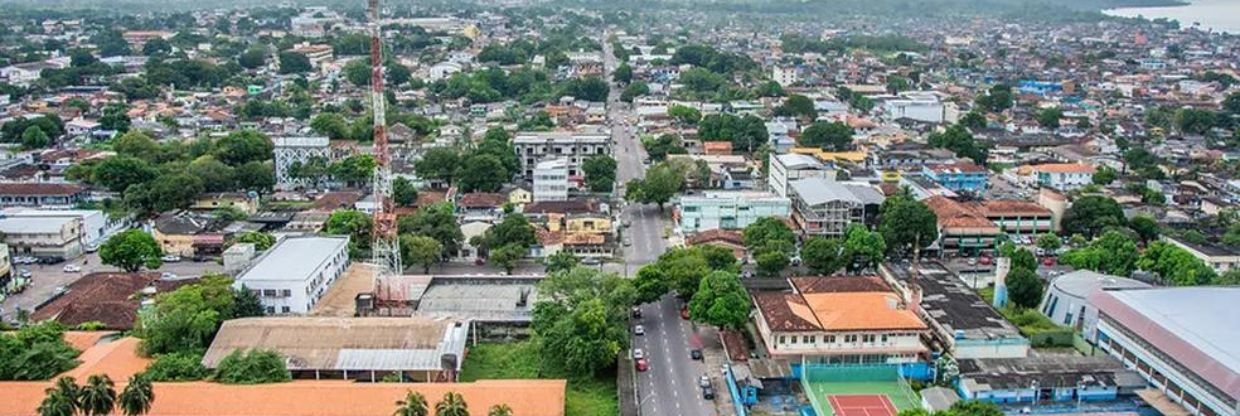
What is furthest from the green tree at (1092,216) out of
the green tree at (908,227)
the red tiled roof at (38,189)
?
the red tiled roof at (38,189)

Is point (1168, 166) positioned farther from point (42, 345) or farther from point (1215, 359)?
point (42, 345)

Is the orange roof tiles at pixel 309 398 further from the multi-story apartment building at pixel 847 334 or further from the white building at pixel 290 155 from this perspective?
the white building at pixel 290 155

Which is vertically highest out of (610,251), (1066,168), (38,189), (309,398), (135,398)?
(135,398)

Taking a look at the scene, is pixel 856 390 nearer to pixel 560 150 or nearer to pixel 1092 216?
pixel 1092 216

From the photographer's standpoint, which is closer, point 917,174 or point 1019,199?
point 1019,199

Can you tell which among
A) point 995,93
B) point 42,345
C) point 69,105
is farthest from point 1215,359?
point 69,105

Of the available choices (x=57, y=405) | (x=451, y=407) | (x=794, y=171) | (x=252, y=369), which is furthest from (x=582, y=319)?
(x=794, y=171)

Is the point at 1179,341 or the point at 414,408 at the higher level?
the point at 414,408

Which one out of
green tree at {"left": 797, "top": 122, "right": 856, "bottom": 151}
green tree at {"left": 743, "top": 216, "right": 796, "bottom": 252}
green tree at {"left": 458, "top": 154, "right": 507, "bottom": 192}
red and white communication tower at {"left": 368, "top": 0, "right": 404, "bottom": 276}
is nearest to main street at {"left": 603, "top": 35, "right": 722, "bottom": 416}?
green tree at {"left": 743, "top": 216, "right": 796, "bottom": 252}
